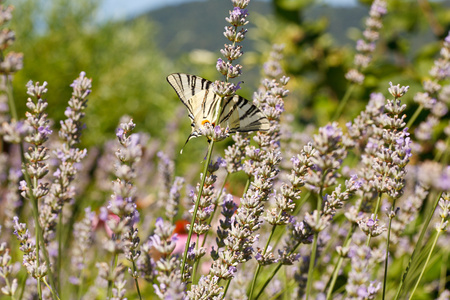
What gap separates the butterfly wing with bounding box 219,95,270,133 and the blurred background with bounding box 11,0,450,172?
2.20ft

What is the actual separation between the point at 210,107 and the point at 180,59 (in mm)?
4387

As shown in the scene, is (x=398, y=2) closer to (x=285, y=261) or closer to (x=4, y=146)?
(x=285, y=261)

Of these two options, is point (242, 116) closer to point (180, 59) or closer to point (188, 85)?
point (188, 85)

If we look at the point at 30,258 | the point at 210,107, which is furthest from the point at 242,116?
the point at 30,258

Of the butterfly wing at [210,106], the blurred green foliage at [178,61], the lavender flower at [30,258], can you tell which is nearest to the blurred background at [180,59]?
the blurred green foliage at [178,61]

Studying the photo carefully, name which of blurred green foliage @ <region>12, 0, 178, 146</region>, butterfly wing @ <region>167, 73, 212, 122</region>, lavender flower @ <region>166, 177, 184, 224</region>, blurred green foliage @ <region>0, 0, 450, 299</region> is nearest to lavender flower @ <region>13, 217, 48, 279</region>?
lavender flower @ <region>166, 177, 184, 224</region>

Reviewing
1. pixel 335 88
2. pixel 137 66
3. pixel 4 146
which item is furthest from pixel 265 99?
pixel 137 66

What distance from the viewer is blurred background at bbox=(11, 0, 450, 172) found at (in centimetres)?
302

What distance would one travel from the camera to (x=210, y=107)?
1336 millimetres

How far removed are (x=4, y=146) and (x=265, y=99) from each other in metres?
3.24

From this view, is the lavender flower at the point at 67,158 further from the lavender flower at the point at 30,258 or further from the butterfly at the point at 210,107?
the butterfly at the point at 210,107

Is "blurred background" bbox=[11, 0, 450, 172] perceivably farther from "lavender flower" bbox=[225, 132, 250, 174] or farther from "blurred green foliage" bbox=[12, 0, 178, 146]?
"lavender flower" bbox=[225, 132, 250, 174]

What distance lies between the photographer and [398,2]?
3.35 m

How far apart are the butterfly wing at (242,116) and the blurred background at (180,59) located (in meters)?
0.67
